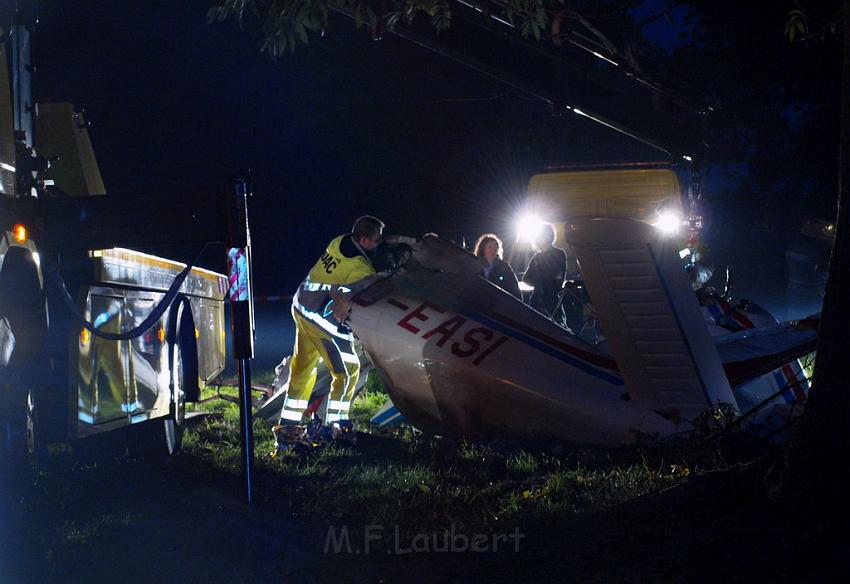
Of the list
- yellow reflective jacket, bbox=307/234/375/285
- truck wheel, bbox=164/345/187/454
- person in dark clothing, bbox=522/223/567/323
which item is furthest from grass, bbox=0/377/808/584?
person in dark clothing, bbox=522/223/567/323

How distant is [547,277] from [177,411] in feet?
16.0

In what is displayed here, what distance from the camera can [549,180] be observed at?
15203mm

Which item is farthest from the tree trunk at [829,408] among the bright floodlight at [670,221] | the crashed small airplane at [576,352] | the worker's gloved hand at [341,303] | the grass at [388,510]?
the bright floodlight at [670,221]

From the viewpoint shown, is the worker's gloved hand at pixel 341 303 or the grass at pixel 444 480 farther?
the worker's gloved hand at pixel 341 303

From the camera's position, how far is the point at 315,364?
7.46m

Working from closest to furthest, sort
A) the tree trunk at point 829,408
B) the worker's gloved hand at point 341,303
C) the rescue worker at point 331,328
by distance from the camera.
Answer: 1. the tree trunk at point 829,408
2. the worker's gloved hand at point 341,303
3. the rescue worker at point 331,328

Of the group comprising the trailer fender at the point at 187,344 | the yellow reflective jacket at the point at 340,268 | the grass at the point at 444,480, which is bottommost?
the grass at the point at 444,480

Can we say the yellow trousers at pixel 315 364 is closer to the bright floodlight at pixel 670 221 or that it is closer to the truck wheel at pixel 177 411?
the truck wheel at pixel 177 411

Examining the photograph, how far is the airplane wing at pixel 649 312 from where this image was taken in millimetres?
4836

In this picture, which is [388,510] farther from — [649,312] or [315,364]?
[315,364]

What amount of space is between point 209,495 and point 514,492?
1.75m

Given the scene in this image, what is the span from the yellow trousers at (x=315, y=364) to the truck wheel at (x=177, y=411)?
2.49ft

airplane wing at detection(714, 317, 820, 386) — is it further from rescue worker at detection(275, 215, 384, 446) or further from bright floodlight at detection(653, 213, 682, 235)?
bright floodlight at detection(653, 213, 682, 235)

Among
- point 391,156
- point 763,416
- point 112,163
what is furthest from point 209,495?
point 391,156
